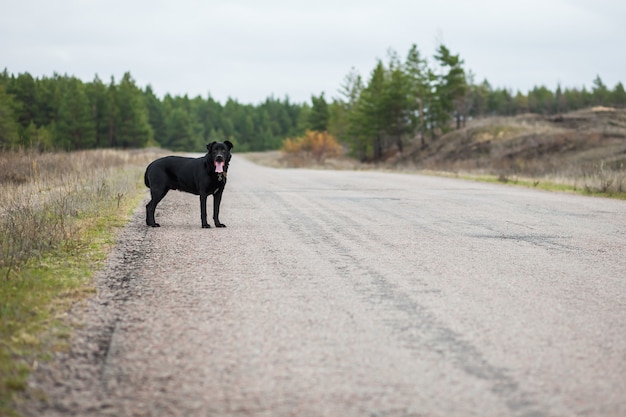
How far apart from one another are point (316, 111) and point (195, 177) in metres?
89.9

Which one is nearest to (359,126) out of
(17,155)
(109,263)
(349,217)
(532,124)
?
(532,124)

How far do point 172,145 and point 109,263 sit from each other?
436 feet

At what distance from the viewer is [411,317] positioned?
480 cm

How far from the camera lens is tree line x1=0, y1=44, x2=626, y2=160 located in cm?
6712

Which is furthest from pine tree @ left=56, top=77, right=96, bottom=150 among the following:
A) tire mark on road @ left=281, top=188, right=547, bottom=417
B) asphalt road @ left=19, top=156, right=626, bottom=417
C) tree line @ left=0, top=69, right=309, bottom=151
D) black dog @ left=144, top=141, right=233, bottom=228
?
asphalt road @ left=19, top=156, right=626, bottom=417

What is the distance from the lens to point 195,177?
10039mm

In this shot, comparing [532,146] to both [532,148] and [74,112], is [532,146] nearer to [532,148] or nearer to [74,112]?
[532,148]

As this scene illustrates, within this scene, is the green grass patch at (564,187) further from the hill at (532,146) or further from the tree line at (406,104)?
the tree line at (406,104)

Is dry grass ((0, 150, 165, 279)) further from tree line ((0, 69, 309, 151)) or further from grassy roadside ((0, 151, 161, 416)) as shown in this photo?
tree line ((0, 69, 309, 151))

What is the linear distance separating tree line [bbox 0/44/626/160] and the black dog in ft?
45.0

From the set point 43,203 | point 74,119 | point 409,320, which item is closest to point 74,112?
point 74,119

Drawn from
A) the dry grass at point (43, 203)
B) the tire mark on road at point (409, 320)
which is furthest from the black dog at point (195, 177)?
the tire mark on road at point (409, 320)

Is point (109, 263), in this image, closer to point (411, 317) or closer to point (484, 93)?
point (411, 317)

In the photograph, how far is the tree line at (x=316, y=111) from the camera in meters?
67.1
